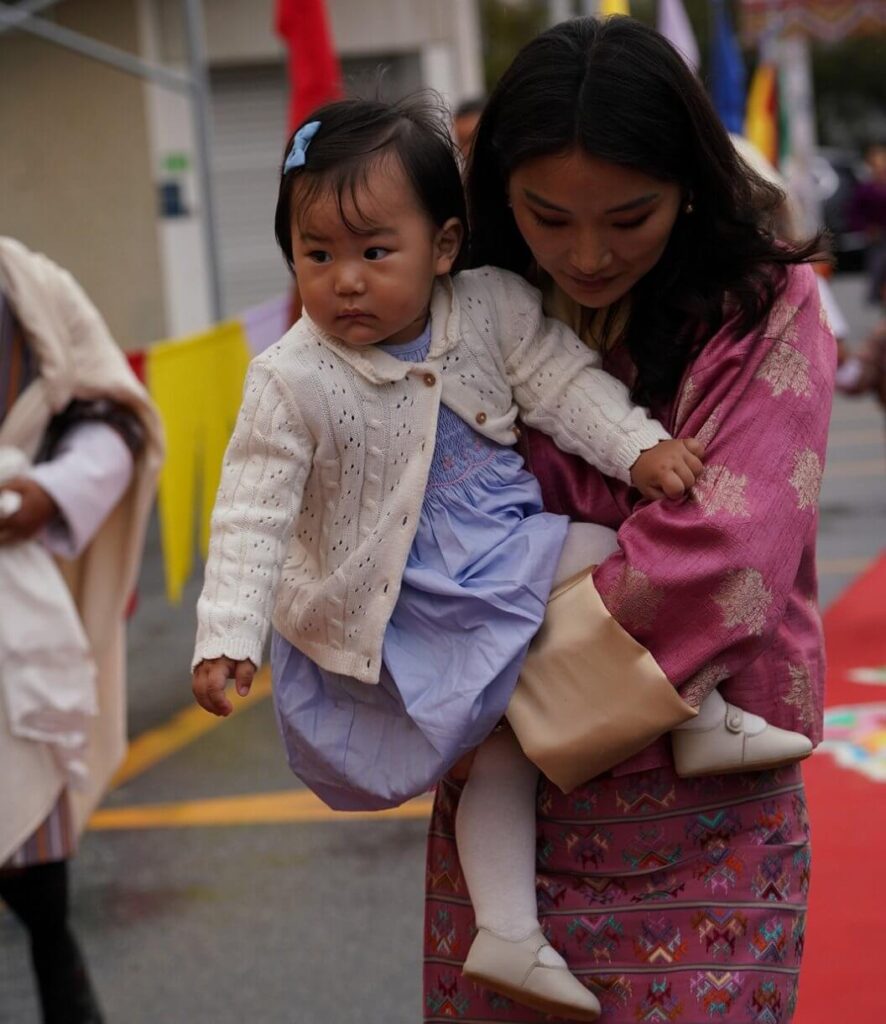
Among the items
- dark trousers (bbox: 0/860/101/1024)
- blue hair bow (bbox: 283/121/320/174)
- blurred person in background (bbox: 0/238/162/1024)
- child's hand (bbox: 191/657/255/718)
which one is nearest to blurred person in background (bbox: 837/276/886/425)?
blurred person in background (bbox: 0/238/162/1024)

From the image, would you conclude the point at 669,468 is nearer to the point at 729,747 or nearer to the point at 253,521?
the point at 729,747

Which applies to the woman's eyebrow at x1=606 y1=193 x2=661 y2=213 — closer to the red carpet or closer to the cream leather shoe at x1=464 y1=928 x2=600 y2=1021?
the cream leather shoe at x1=464 y1=928 x2=600 y2=1021

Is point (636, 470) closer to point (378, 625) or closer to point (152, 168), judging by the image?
point (378, 625)

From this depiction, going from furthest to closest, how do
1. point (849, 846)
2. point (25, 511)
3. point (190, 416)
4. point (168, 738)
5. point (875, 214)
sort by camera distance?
1. point (875, 214)
2. point (168, 738)
3. point (190, 416)
4. point (849, 846)
5. point (25, 511)

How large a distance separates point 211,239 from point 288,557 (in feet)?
20.2

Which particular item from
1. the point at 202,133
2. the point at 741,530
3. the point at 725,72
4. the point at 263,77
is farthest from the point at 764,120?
the point at 741,530

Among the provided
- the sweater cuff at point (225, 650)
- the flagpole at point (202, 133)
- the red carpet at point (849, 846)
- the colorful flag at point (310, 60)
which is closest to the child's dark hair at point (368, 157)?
the sweater cuff at point (225, 650)

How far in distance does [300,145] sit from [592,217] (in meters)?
0.38

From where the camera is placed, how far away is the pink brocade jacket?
202 cm

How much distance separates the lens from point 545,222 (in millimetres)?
2074

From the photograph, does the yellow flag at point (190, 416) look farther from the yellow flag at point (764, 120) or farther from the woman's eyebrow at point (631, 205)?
the yellow flag at point (764, 120)

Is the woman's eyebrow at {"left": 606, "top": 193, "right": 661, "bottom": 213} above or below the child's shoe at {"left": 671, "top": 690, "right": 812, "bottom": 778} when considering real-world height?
above

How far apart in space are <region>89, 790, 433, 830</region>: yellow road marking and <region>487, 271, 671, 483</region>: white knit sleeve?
10.7ft

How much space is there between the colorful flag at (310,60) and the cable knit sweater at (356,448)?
5104 millimetres
